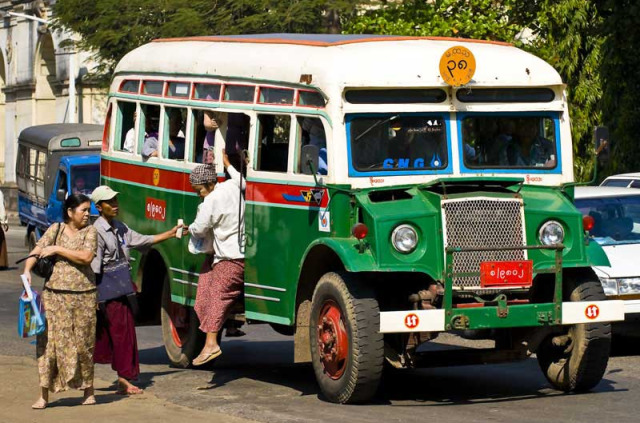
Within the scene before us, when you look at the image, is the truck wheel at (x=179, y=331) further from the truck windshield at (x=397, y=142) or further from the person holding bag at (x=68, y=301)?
the truck windshield at (x=397, y=142)

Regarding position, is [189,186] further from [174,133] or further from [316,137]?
[316,137]

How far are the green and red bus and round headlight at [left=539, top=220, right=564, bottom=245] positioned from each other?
0.01 meters

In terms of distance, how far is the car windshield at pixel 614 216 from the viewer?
51.2 feet

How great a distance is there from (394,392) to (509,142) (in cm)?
215

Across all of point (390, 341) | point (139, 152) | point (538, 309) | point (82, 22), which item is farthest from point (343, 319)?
point (82, 22)

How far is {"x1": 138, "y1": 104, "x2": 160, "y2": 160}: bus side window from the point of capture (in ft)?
48.0

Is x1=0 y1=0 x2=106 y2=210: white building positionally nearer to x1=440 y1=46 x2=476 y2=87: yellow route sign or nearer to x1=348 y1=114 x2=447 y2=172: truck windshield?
x1=348 y1=114 x2=447 y2=172: truck windshield

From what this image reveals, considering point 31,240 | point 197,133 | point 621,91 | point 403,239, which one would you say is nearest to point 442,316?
point 403,239

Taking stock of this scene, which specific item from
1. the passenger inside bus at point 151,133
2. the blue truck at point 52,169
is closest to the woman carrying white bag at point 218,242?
the passenger inside bus at point 151,133

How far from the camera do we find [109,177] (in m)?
15.9

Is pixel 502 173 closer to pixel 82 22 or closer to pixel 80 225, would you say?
pixel 80 225


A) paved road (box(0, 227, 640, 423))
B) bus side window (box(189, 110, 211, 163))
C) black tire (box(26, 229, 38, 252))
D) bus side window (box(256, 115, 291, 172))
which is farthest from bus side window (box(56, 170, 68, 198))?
bus side window (box(256, 115, 291, 172))

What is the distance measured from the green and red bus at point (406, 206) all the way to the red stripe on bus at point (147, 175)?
708 millimetres

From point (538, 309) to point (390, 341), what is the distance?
1.14 metres
